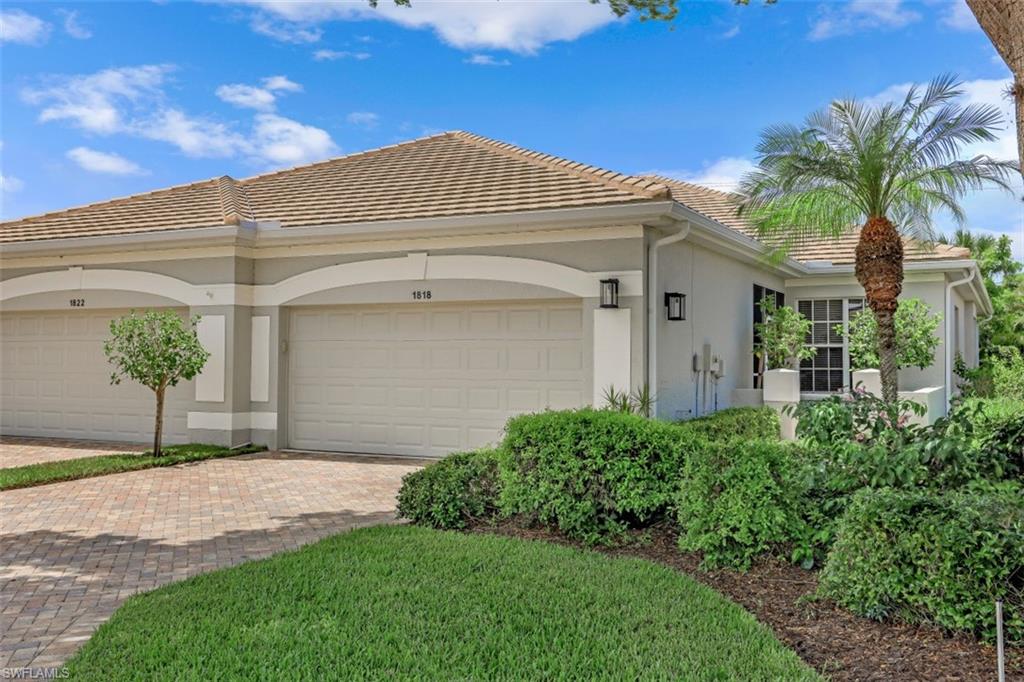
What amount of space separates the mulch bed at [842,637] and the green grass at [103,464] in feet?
26.3

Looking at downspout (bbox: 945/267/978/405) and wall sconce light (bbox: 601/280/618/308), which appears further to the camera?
downspout (bbox: 945/267/978/405)

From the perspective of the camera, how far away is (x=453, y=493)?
6.84 metres

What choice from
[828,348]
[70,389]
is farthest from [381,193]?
[828,348]

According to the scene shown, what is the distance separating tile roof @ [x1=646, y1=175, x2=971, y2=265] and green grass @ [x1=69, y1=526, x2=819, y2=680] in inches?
409

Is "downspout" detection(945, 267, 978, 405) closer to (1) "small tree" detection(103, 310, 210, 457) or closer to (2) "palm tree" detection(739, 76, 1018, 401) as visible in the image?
(2) "palm tree" detection(739, 76, 1018, 401)

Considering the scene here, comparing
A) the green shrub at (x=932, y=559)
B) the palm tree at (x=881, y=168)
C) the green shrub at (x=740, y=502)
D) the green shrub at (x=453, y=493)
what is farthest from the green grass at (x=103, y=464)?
the palm tree at (x=881, y=168)

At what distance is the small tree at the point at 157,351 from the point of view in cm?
1101

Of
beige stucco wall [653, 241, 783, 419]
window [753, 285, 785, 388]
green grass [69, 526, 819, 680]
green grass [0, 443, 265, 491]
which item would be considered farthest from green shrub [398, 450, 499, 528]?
window [753, 285, 785, 388]

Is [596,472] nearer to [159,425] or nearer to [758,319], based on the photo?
[159,425]

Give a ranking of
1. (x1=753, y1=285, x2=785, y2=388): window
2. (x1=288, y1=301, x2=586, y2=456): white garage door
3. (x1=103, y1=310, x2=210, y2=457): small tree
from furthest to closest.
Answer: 1. (x1=753, y1=285, x2=785, y2=388): window
2. (x1=103, y1=310, x2=210, y2=457): small tree
3. (x1=288, y1=301, x2=586, y2=456): white garage door

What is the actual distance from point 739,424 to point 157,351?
884 centimetres

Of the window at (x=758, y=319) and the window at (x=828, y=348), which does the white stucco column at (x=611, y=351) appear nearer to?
the window at (x=758, y=319)

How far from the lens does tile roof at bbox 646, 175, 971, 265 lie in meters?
15.0

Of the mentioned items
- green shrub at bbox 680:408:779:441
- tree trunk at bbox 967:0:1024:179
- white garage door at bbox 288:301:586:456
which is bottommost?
green shrub at bbox 680:408:779:441
